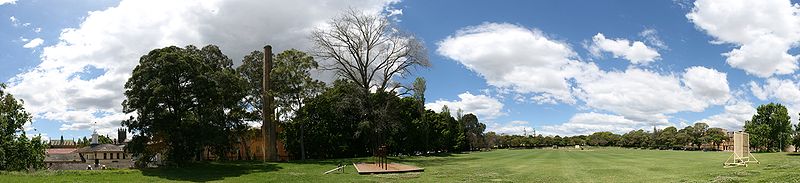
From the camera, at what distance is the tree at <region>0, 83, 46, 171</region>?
1662 inches

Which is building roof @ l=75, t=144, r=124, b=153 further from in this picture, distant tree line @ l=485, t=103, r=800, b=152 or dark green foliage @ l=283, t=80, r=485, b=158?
distant tree line @ l=485, t=103, r=800, b=152

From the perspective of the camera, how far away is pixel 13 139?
4394 centimetres

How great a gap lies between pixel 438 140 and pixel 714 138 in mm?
59908

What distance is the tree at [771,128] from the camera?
Answer: 201 ft

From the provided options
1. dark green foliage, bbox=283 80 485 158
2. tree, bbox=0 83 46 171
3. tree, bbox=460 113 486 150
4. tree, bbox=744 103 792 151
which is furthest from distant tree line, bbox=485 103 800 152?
tree, bbox=0 83 46 171

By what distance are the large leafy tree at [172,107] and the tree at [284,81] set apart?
824cm

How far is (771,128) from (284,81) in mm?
54534

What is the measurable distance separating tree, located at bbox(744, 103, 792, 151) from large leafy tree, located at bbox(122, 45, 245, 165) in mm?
58398

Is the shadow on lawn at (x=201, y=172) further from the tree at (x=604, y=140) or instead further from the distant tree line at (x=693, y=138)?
the tree at (x=604, y=140)

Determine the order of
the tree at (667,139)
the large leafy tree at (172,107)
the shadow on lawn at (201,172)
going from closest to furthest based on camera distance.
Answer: the shadow on lawn at (201,172) → the large leafy tree at (172,107) → the tree at (667,139)

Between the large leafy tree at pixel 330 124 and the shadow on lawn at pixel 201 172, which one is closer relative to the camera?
the shadow on lawn at pixel 201 172

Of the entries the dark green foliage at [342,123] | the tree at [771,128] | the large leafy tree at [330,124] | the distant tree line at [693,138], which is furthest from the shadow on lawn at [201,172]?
the tree at [771,128]

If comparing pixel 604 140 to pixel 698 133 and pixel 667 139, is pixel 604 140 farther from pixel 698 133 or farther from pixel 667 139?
pixel 698 133

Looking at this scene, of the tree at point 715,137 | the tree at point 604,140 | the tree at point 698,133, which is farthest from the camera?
the tree at point 604,140
